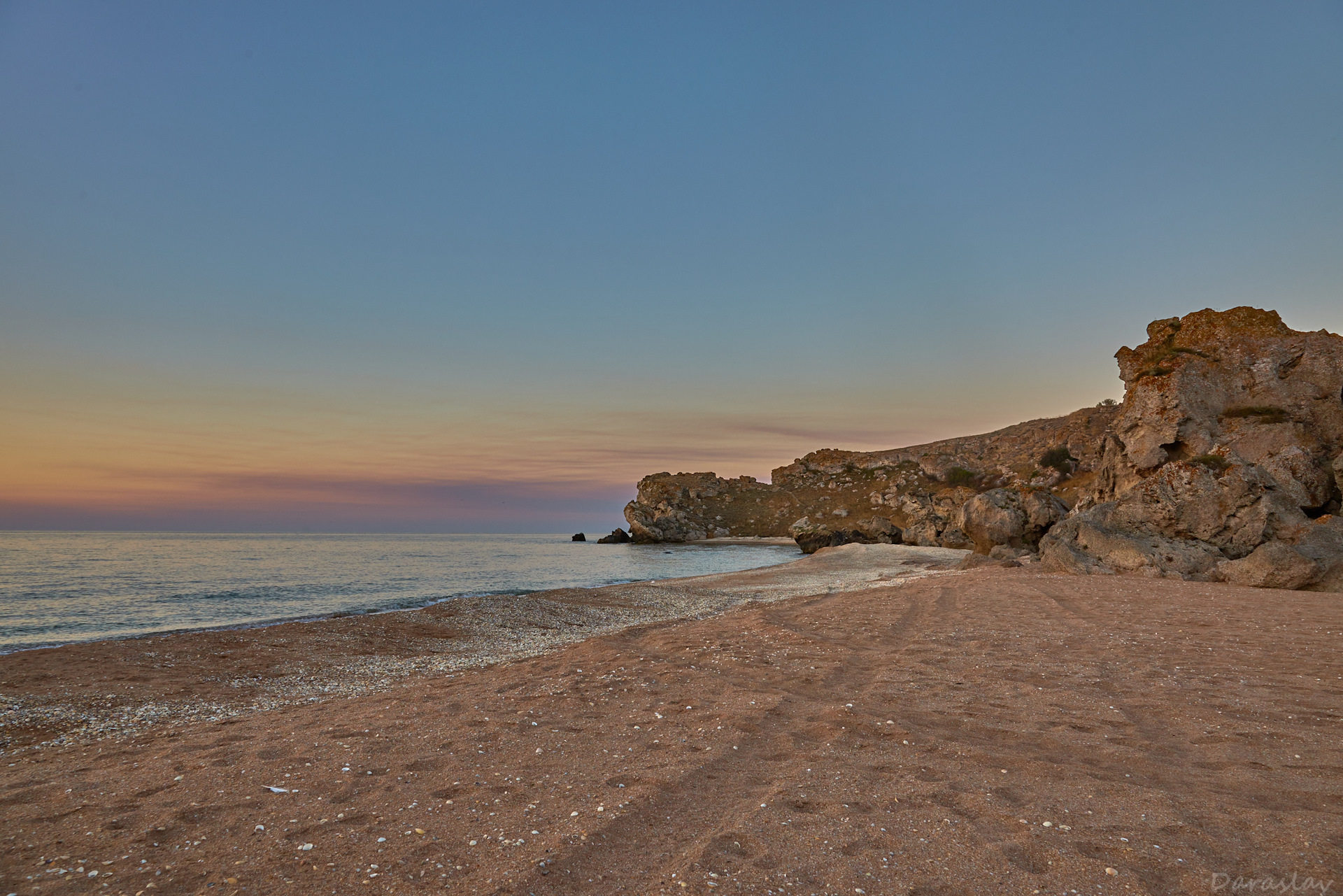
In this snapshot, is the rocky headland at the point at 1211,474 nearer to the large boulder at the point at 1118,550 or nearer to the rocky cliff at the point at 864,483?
the large boulder at the point at 1118,550

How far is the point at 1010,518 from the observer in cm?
3750

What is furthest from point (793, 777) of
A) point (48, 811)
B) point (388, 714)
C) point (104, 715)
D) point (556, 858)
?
point (104, 715)

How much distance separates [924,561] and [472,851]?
4068 centimetres

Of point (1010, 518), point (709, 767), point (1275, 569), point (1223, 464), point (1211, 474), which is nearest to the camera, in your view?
point (709, 767)

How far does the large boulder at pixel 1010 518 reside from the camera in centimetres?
3697

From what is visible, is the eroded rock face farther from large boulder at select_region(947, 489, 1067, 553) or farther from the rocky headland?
large boulder at select_region(947, 489, 1067, 553)

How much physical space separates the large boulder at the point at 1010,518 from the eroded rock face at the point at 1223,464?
6284 millimetres

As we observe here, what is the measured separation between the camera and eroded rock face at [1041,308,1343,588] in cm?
2117

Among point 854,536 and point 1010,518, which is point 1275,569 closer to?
point 1010,518

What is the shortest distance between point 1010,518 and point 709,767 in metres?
37.8

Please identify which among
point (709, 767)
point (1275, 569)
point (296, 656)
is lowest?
point (296, 656)
